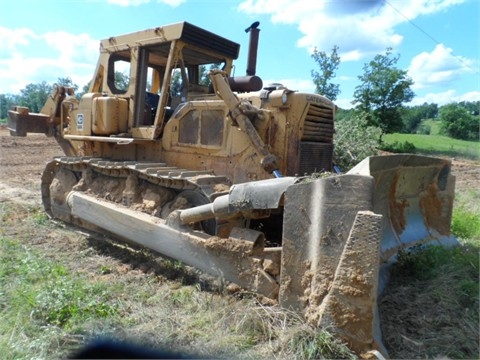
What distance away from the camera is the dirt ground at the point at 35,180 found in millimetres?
4879

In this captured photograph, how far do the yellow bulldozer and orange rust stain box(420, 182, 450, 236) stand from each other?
2 centimetres

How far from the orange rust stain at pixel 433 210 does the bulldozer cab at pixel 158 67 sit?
3.15 metres

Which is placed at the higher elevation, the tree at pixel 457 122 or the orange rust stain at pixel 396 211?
the tree at pixel 457 122

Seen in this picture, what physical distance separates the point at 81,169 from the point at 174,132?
168 centimetres

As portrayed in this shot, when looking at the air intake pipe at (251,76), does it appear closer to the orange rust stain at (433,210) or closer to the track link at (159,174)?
the track link at (159,174)

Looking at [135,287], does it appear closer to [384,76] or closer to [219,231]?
[219,231]

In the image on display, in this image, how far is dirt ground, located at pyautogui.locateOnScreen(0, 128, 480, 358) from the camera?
488 cm

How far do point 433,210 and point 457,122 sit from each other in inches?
1643

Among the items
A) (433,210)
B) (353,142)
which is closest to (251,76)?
(433,210)

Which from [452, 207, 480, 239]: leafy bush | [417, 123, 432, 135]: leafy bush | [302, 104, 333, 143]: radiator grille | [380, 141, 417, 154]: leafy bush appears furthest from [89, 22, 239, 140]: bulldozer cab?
[417, 123, 432, 135]: leafy bush


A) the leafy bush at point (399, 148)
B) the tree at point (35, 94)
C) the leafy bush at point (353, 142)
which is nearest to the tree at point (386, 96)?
the leafy bush at point (399, 148)

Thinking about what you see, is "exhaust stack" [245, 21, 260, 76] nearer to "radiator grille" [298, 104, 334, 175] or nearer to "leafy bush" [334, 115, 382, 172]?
"radiator grille" [298, 104, 334, 175]

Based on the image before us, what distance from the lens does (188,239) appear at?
3.93 metres

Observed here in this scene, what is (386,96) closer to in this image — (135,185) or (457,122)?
(457,122)
